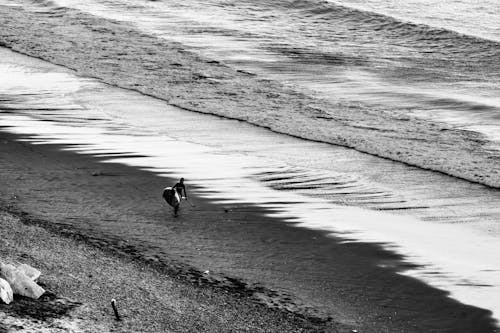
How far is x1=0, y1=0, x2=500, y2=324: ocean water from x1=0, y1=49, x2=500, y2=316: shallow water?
0.04 m

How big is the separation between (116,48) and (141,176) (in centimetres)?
1198

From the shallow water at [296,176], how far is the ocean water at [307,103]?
0.04 m

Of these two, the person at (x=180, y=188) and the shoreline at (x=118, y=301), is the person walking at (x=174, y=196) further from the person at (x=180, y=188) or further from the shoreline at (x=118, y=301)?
the shoreline at (x=118, y=301)

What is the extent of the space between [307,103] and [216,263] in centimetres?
981

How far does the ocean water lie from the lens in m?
12.5

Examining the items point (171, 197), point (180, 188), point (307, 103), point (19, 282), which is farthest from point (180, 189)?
point (307, 103)

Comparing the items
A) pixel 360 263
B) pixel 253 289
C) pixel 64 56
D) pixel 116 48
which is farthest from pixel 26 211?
pixel 116 48

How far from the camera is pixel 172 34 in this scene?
2767cm

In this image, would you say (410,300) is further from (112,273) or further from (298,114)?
(298,114)

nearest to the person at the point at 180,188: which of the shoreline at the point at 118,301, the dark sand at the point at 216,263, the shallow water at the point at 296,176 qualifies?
the dark sand at the point at 216,263

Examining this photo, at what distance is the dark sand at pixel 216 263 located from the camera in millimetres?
9172

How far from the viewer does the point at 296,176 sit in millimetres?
13992

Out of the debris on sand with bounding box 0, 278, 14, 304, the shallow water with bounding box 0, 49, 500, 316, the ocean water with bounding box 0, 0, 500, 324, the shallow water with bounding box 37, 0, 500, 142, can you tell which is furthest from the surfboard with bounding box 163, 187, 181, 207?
the shallow water with bounding box 37, 0, 500, 142

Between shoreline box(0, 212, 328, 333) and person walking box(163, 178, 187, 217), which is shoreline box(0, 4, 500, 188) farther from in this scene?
shoreline box(0, 212, 328, 333)
